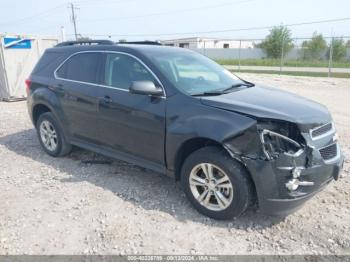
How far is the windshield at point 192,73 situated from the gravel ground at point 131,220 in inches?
53.0

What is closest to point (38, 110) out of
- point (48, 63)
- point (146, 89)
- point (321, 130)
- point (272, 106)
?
point (48, 63)

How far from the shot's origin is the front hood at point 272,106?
9.93 feet

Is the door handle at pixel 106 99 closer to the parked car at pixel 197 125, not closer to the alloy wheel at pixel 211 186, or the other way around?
the parked car at pixel 197 125

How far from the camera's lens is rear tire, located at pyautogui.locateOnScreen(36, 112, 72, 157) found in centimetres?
511

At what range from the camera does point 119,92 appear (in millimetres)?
4020

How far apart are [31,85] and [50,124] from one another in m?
0.82

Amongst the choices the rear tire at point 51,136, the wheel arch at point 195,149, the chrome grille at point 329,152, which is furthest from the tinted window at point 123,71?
the chrome grille at point 329,152

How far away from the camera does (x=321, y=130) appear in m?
3.21

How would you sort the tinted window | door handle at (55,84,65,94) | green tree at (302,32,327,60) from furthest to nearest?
green tree at (302,32,327,60)
door handle at (55,84,65,94)
the tinted window

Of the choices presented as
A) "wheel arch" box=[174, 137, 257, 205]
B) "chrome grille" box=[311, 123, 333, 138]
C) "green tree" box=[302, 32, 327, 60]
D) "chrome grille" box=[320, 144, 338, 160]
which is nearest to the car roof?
"wheel arch" box=[174, 137, 257, 205]

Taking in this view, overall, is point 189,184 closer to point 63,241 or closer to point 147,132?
point 147,132

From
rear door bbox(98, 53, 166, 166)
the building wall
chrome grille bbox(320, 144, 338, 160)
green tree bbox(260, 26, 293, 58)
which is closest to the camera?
chrome grille bbox(320, 144, 338, 160)

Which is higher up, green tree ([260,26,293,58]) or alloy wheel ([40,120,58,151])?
green tree ([260,26,293,58])

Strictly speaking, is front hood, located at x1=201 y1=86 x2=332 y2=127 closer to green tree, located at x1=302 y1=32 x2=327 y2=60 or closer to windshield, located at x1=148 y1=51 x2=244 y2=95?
windshield, located at x1=148 y1=51 x2=244 y2=95
